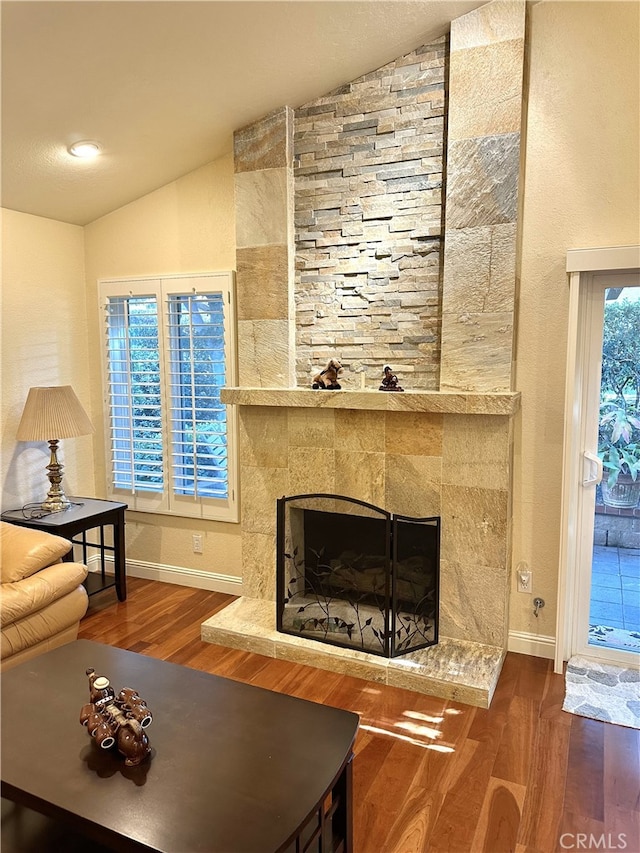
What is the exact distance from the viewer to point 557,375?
2.93m

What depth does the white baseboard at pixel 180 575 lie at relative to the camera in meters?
3.96

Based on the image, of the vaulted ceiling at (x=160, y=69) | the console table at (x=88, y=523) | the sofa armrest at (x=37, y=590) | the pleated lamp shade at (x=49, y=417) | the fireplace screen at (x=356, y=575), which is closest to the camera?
the vaulted ceiling at (x=160, y=69)

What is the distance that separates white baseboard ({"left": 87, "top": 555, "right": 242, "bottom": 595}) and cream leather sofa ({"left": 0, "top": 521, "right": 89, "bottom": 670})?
3.46 ft

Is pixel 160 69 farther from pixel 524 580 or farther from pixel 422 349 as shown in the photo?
pixel 524 580

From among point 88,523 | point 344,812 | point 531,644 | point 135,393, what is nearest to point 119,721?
point 344,812

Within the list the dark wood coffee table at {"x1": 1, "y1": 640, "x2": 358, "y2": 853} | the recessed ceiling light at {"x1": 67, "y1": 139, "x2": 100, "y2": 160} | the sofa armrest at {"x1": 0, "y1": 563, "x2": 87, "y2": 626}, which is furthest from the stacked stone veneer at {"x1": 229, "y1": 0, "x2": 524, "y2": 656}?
the dark wood coffee table at {"x1": 1, "y1": 640, "x2": 358, "y2": 853}

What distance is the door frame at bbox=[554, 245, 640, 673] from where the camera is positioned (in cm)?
278

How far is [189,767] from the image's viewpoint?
1614mm

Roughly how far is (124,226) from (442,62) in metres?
2.30

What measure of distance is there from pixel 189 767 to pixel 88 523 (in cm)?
228

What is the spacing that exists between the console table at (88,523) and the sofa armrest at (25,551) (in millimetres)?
367

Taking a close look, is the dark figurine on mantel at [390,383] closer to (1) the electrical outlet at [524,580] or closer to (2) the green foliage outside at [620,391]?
(2) the green foliage outside at [620,391]

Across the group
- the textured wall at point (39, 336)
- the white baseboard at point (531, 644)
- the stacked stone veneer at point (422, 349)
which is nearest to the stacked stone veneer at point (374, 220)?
the stacked stone veneer at point (422, 349)

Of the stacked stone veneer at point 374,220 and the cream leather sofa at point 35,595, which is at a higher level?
the stacked stone veneer at point 374,220
